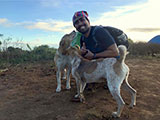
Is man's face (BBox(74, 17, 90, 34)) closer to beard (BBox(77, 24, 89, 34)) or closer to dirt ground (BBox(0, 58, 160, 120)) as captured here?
beard (BBox(77, 24, 89, 34))

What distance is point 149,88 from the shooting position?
16.8ft

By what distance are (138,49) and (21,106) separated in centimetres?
1242

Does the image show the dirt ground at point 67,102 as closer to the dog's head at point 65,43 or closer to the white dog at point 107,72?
the white dog at point 107,72

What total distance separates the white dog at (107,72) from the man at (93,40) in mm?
178

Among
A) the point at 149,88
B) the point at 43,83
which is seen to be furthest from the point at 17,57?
the point at 149,88

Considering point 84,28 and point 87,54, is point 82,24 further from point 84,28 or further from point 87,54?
point 87,54

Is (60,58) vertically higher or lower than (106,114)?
higher

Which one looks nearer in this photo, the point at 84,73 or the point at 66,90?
the point at 84,73

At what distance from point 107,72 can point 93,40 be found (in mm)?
1101

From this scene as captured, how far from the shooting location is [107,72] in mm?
3443

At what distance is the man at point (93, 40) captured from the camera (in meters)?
3.59

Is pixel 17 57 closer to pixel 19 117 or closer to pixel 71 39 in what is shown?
pixel 71 39

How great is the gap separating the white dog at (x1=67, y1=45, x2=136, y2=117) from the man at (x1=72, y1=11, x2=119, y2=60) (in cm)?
18

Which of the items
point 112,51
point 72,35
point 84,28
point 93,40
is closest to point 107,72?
point 112,51
